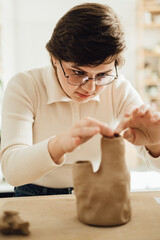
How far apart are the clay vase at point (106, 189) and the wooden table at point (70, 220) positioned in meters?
0.02

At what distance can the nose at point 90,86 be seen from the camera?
3.18 ft

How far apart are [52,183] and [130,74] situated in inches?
135

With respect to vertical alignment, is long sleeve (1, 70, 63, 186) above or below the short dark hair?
below

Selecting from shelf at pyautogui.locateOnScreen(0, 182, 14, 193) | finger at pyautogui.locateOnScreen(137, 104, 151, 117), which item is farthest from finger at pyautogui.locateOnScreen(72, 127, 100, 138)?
A: shelf at pyautogui.locateOnScreen(0, 182, 14, 193)

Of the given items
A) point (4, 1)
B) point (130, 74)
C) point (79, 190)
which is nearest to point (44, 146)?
point (79, 190)

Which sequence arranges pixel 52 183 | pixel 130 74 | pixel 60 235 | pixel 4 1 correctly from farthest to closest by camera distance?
pixel 130 74 → pixel 4 1 → pixel 52 183 → pixel 60 235

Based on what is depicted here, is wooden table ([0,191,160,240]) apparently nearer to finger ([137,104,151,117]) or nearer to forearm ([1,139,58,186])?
forearm ([1,139,58,186])

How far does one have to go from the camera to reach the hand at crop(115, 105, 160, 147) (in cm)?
86

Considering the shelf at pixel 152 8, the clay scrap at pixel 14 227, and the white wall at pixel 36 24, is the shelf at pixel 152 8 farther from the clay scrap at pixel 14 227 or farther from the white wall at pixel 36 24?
the clay scrap at pixel 14 227

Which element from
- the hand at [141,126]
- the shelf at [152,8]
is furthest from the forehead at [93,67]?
the shelf at [152,8]

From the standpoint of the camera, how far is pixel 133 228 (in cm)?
69

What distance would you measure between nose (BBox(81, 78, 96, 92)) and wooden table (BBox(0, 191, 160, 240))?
0.37 metres

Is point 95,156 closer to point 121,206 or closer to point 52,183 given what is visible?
point 52,183

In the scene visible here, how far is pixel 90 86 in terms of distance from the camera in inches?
38.7
